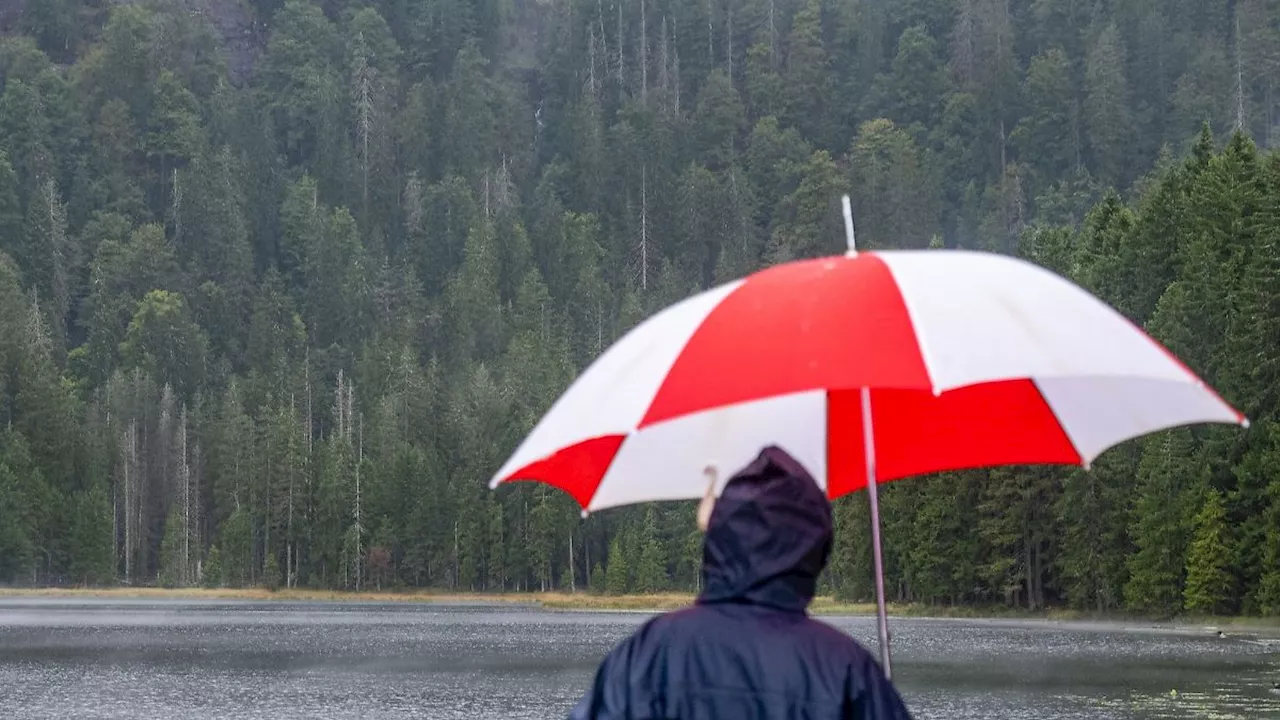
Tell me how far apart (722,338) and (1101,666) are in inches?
2013

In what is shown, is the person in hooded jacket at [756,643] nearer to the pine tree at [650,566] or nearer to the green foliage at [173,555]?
the pine tree at [650,566]

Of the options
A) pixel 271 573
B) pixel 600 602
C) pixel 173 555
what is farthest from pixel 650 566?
pixel 173 555

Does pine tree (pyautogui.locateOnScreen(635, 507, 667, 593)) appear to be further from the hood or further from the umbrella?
the hood

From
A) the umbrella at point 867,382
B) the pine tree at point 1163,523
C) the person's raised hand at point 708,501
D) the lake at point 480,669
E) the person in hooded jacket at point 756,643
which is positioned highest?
the pine tree at point 1163,523

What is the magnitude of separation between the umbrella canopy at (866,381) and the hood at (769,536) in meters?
0.69

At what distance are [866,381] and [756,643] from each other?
1.07 meters

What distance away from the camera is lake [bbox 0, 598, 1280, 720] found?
44562 millimetres

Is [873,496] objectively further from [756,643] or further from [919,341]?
[756,643]

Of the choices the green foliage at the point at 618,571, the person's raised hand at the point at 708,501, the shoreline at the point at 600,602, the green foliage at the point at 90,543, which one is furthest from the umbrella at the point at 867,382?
the green foliage at the point at 90,543

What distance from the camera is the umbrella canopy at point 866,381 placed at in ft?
21.1

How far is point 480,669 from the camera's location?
58688 millimetres

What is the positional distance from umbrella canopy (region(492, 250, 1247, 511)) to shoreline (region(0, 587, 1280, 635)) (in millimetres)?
63432

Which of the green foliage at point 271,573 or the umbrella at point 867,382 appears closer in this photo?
the umbrella at point 867,382

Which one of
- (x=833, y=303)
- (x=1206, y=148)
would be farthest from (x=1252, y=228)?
(x=833, y=303)
